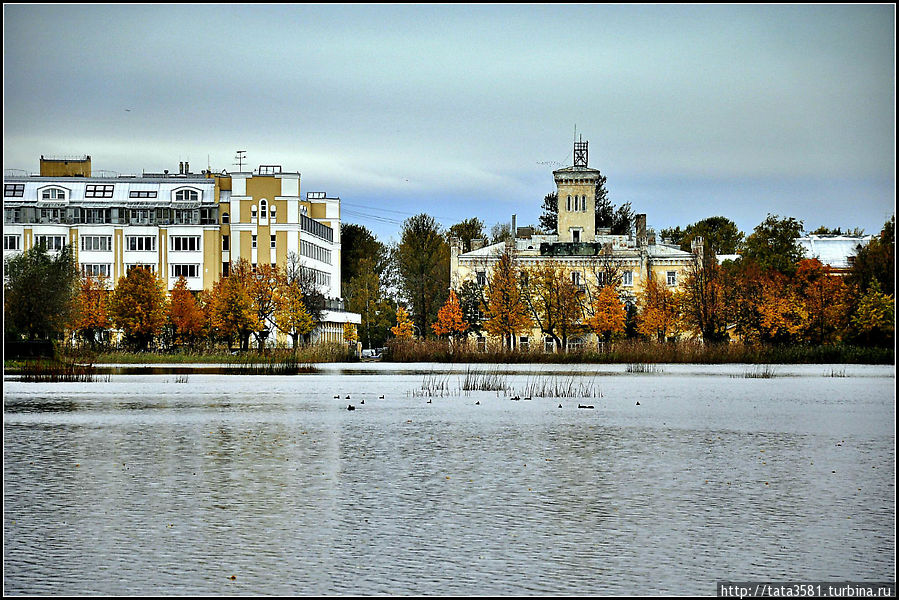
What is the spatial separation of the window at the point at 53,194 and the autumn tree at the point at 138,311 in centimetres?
2776

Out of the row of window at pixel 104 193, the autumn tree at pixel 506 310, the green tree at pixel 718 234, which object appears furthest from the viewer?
the green tree at pixel 718 234

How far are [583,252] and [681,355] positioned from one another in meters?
53.3

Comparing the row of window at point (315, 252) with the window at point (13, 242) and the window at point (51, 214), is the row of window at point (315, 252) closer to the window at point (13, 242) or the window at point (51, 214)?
the window at point (51, 214)

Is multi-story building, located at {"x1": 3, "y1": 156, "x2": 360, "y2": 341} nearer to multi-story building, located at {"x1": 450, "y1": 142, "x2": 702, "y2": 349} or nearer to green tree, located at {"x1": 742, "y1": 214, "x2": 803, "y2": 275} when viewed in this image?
multi-story building, located at {"x1": 450, "y1": 142, "x2": 702, "y2": 349}

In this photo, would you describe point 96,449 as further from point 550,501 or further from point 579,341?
point 579,341

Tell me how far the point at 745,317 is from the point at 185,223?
51726 mm

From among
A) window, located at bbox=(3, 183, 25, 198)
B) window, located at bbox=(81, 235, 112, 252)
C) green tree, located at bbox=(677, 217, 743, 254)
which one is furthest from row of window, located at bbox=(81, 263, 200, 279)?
green tree, located at bbox=(677, 217, 743, 254)

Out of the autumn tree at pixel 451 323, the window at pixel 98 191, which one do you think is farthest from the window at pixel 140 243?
the autumn tree at pixel 451 323

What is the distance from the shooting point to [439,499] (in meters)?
16.8

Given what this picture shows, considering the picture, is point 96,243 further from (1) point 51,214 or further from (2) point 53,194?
(2) point 53,194

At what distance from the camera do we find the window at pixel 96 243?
11069cm

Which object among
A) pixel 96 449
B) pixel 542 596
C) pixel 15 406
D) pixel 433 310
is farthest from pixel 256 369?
Answer: pixel 433 310

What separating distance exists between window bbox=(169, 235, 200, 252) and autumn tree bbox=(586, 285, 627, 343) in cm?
3651

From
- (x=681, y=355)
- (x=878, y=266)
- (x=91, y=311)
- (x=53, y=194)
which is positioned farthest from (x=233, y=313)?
(x=878, y=266)
